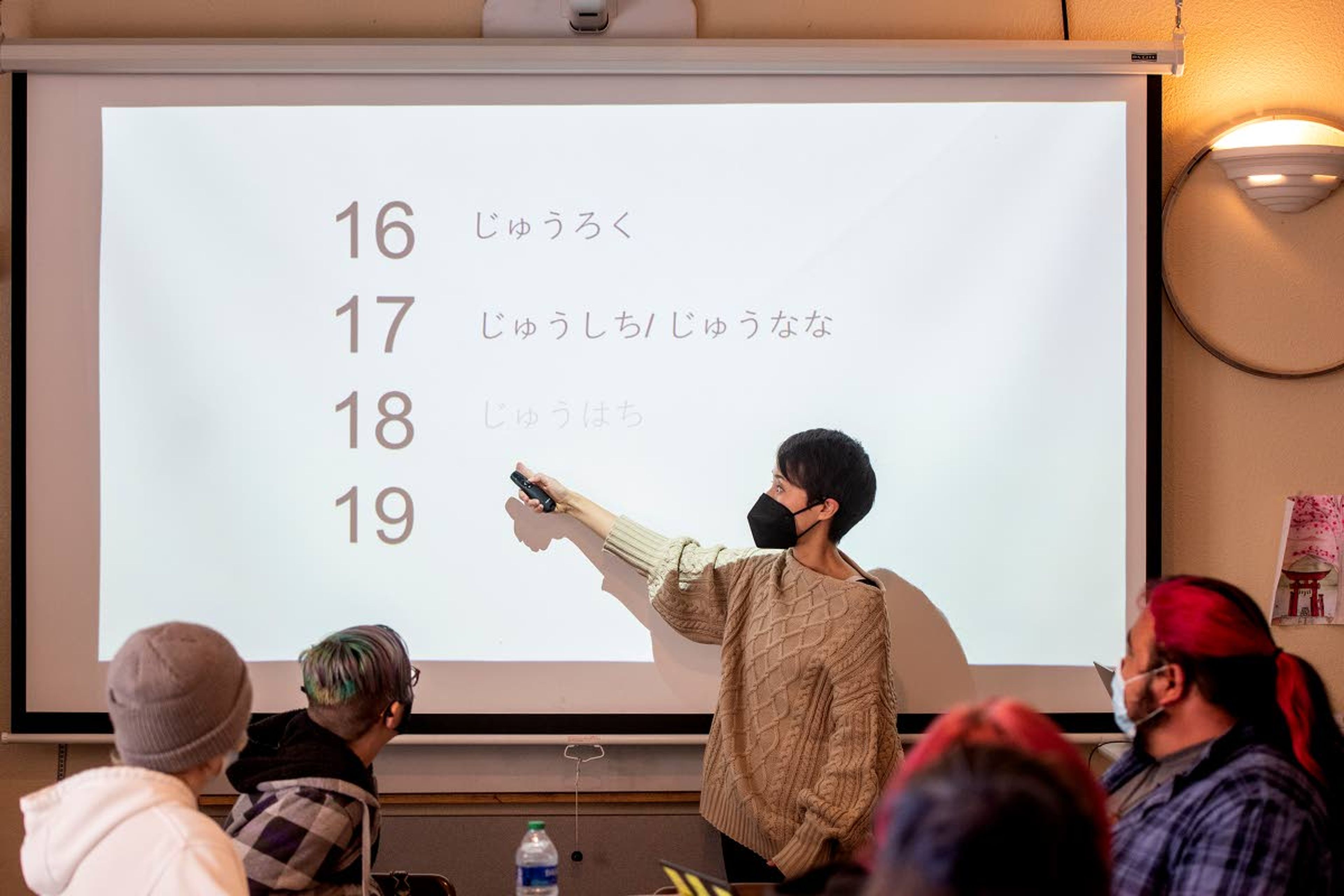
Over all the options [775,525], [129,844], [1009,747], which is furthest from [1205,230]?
[129,844]

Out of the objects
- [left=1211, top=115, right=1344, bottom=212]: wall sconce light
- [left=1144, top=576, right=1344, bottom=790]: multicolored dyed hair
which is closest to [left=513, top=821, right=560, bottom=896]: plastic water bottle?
[left=1144, top=576, right=1344, bottom=790]: multicolored dyed hair

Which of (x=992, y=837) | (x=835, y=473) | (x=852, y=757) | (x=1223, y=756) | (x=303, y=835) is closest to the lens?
(x=992, y=837)

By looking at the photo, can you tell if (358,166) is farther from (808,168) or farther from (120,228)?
(808,168)

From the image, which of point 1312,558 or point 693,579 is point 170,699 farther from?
point 1312,558

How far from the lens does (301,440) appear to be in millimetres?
3096

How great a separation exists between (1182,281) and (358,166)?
204cm

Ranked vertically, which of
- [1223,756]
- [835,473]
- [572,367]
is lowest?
[1223,756]

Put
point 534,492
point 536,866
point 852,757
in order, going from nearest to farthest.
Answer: point 536,866
point 852,757
point 534,492

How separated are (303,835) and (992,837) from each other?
1.48m

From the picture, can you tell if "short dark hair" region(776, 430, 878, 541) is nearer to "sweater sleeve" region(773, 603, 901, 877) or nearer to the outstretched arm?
"sweater sleeve" region(773, 603, 901, 877)

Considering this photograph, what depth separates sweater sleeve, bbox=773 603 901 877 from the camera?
254 centimetres

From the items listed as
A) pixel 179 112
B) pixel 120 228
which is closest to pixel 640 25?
pixel 179 112

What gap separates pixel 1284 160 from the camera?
3.05 metres

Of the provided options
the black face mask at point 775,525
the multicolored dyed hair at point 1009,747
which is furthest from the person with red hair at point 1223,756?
the black face mask at point 775,525
